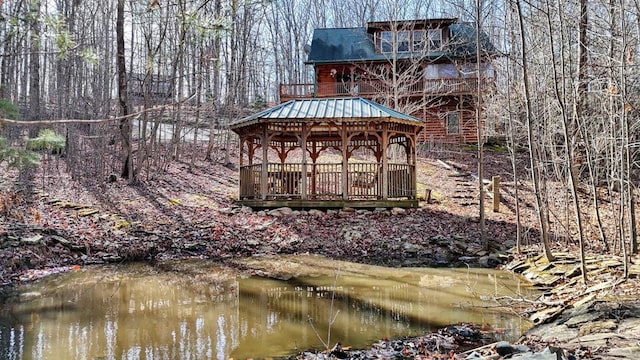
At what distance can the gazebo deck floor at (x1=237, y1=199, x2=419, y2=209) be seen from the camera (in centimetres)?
1420

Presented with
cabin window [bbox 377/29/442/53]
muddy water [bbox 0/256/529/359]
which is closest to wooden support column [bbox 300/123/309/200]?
muddy water [bbox 0/256/529/359]

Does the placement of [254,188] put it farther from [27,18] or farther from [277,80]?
[277,80]

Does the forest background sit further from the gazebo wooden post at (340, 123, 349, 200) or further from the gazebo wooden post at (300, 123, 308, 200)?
the gazebo wooden post at (340, 123, 349, 200)

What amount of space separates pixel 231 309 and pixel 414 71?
2122cm

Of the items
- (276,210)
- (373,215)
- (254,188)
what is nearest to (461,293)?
(373,215)

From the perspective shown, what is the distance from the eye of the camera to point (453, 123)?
26.5 m

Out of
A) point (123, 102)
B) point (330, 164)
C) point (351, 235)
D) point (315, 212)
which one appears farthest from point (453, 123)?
point (123, 102)

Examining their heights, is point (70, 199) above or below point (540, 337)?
above

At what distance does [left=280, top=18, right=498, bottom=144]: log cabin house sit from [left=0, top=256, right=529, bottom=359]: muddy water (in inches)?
669

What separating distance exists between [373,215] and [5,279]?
9214mm

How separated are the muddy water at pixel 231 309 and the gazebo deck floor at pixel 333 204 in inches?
184

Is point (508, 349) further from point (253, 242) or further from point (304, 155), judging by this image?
point (304, 155)

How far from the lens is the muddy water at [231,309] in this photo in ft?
16.4

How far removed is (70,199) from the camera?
1324 cm
